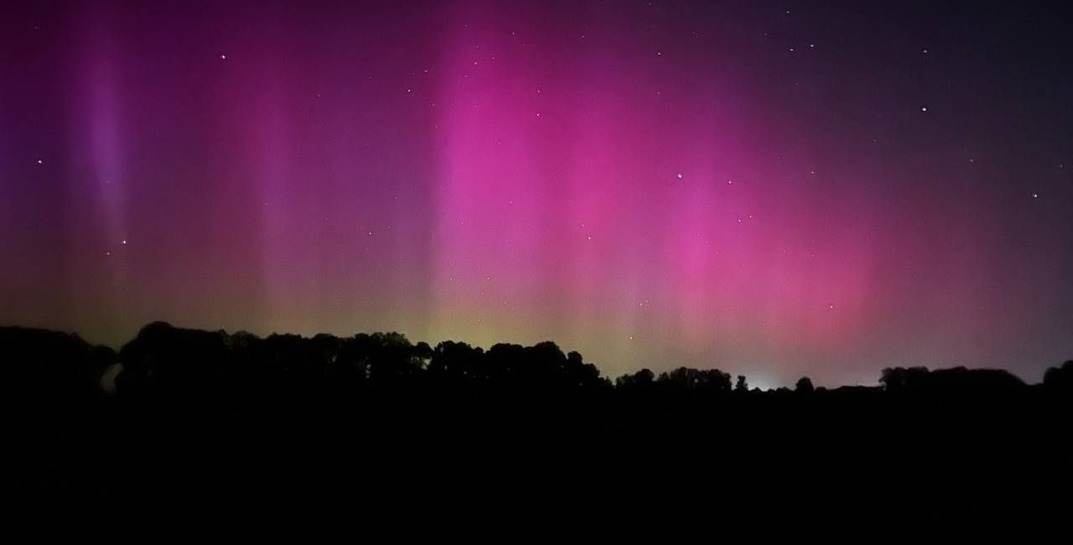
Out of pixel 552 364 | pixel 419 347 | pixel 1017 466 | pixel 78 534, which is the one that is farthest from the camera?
pixel 419 347

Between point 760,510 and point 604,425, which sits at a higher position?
point 604,425

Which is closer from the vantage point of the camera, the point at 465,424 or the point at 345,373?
the point at 465,424

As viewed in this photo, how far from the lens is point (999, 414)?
14984 millimetres

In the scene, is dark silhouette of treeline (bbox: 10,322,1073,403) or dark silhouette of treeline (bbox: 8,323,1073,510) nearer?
dark silhouette of treeline (bbox: 8,323,1073,510)

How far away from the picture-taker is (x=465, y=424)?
15.6 meters

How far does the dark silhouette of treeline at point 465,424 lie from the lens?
12719 mm

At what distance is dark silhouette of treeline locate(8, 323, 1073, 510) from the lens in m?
12.7

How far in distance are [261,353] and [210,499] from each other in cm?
999

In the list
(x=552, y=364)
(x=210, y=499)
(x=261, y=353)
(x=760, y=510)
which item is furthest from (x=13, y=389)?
(x=760, y=510)

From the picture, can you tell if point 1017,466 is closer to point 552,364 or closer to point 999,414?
point 999,414

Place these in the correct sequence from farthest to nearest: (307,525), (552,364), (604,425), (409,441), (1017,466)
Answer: (552,364) < (604,425) < (409,441) < (1017,466) < (307,525)

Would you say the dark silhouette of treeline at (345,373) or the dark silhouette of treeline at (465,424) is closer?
the dark silhouette of treeline at (465,424)

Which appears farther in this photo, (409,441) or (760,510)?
(409,441)

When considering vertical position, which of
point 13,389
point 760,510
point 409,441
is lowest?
point 760,510
